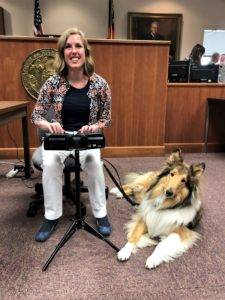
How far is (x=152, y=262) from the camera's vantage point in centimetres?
166

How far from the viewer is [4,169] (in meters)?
3.31

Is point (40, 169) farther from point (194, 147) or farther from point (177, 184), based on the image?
point (194, 147)

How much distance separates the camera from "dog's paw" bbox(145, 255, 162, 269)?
165cm

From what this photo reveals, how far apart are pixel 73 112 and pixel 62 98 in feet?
0.40

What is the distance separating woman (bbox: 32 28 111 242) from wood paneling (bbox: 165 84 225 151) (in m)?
2.12

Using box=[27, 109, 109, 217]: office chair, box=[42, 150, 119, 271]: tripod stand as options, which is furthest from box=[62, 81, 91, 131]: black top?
box=[42, 150, 119, 271]: tripod stand

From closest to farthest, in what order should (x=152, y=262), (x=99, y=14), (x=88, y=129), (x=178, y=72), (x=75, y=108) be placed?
(x=152, y=262), (x=88, y=129), (x=75, y=108), (x=178, y=72), (x=99, y=14)

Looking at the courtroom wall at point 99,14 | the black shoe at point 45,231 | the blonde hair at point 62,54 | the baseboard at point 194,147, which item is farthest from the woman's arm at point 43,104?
the courtroom wall at point 99,14

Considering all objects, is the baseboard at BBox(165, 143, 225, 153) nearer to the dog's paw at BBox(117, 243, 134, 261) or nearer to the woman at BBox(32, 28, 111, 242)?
the woman at BBox(32, 28, 111, 242)

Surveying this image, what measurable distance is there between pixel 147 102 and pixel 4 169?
1944mm

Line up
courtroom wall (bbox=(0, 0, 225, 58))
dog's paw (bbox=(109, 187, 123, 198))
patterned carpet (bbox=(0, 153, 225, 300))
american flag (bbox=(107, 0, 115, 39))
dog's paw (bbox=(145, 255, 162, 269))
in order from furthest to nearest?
courtroom wall (bbox=(0, 0, 225, 58)), american flag (bbox=(107, 0, 115, 39)), dog's paw (bbox=(109, 187, 123, 198)), dog's paw (bbox=(145, 255, 162, 269)), patterned carpet (bbox=(0, 153, 225, 300))

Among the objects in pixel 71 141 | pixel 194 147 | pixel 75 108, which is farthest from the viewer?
pixel 194 147

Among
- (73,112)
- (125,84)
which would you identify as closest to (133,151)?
(125,84)

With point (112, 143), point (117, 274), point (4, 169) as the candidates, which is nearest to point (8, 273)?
point (117, 274)
